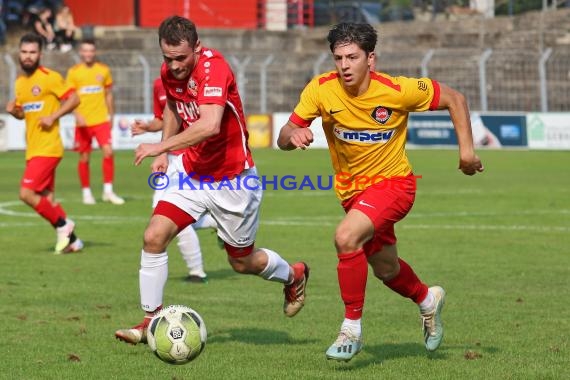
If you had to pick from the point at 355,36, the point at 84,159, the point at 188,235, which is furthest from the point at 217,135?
the point at 84,159

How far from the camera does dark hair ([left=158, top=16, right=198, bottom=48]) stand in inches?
313

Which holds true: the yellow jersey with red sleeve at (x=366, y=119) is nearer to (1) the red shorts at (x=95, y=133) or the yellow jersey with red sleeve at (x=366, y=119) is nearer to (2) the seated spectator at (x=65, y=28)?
(1) the red shorts at (x=95, y=133)

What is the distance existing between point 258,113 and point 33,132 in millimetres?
21713

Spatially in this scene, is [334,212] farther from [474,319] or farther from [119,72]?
[119,72]

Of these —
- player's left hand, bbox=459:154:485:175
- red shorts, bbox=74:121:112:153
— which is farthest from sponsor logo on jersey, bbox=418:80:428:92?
red shorts, bbox=74:121:112:153

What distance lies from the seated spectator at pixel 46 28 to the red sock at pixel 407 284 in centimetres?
3349

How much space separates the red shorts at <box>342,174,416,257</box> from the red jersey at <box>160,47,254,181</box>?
3.18 ft

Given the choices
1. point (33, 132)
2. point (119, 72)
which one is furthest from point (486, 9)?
point (33, 132)

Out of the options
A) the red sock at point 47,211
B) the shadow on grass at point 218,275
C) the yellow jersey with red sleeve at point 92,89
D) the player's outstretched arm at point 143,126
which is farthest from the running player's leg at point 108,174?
the player's outstretched arm at point 143,126

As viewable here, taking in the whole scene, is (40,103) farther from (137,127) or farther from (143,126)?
(137,127)

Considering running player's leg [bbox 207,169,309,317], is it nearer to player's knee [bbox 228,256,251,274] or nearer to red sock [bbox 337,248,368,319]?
player's knee [bbox 228,256,251,274]

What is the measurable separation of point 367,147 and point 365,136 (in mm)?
73

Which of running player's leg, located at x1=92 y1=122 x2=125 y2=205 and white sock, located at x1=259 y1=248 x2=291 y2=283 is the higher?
white sock, located at x1=259 y1=248 x2=291 y2=283

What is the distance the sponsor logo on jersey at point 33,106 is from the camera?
14.1m
